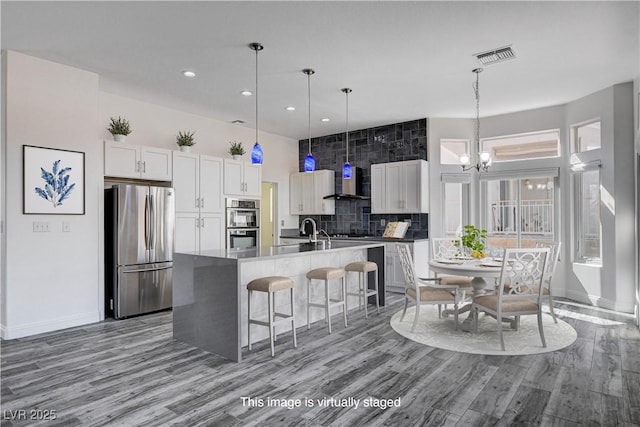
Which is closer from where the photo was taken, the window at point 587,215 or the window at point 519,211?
the window at point 587,215

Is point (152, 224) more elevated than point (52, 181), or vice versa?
point (52, 181)

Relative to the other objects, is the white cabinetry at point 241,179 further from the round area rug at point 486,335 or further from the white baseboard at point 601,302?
the white baseboard at point 601,302

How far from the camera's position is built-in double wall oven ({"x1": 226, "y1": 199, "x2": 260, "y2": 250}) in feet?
20.1

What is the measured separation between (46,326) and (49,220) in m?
1.14

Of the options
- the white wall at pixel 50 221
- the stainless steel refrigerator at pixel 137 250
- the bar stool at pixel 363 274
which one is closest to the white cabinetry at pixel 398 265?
the bar stool at pixel 363 274

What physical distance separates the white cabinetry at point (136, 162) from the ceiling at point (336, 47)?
801 mm

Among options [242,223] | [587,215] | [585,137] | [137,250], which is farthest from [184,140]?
[587,215]

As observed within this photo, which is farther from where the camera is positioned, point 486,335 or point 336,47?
point 486,335

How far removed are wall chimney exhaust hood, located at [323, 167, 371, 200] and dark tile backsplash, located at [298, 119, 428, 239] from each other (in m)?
0.10

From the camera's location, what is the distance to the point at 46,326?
4051 millimetres

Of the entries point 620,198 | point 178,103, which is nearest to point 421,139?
point 620,198

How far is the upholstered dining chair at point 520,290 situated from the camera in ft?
11.7

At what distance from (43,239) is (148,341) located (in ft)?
5.29

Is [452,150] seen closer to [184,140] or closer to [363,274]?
[363,274]
